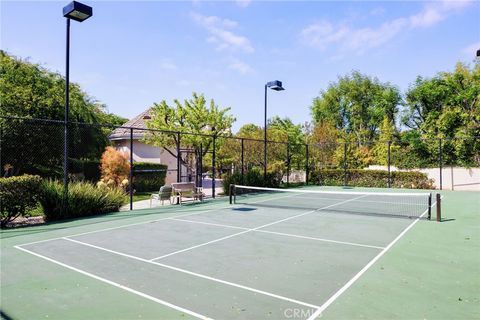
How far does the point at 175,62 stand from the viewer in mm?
13719

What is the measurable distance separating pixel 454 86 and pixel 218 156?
20352 mm

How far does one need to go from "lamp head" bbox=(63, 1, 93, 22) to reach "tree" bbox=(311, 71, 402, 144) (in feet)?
118

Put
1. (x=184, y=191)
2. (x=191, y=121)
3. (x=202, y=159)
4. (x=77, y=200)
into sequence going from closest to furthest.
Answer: (x=77, y=200) < (x=184, y=191) < (x=191, y=121) < (x=202, y=159)

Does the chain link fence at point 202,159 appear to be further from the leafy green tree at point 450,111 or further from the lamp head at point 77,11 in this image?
the lamp head at point 77,11

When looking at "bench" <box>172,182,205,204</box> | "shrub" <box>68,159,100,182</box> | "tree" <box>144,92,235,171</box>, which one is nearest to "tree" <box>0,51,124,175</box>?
"shrub" <box>68,159,100,182</box>

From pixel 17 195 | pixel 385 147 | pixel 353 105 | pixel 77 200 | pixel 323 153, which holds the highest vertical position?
pixel 353 105

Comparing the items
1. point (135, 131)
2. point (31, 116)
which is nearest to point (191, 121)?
point (135, 131)

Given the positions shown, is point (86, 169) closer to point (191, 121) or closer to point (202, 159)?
point (202, 159)

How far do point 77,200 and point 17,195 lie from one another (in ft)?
6.27

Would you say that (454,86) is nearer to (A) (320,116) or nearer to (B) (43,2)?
(A) (320,116)

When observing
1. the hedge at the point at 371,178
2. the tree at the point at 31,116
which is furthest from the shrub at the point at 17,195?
the hedge at the point at 371,178

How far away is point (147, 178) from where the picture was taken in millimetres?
19703

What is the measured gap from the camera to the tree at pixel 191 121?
1760 cm

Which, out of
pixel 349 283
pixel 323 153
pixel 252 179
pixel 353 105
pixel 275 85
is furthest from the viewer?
pixel 353 105
